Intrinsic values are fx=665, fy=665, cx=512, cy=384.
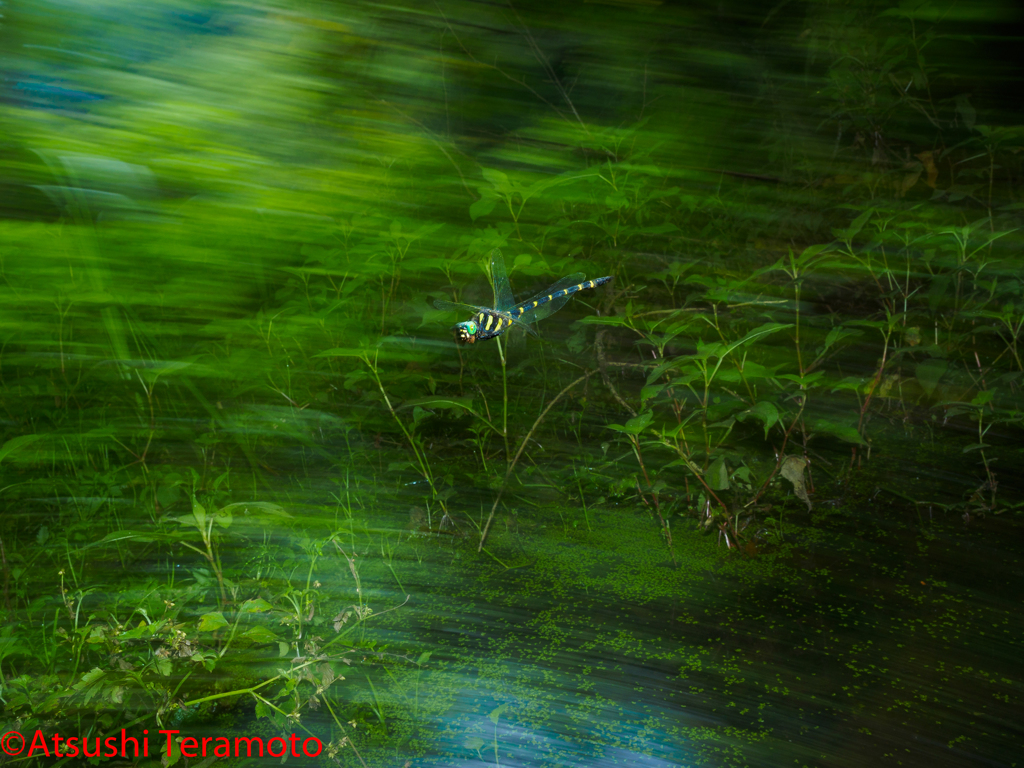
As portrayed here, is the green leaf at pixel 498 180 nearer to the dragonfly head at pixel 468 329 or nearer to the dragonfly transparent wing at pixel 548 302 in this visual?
the dragonfly transparent wing at pixel 548 302

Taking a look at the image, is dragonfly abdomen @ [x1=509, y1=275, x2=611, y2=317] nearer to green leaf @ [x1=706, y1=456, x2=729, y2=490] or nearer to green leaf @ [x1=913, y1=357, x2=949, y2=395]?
green leaf @ [x1=706, y1=456, x2=729, y2=490]

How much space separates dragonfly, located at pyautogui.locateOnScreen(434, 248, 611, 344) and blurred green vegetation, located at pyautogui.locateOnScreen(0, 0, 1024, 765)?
0.11 m

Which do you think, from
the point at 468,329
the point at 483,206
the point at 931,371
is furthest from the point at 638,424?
the point at 931,371

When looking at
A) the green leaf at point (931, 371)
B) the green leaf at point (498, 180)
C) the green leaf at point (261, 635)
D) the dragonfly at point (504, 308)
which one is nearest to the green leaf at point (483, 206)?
the green leaf at point (498, 180)

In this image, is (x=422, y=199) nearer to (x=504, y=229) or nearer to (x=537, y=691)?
(x=504, y=229)

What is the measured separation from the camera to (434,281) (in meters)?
1.14

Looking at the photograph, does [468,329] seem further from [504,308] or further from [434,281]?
[434,281]

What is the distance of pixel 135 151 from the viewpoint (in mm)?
665

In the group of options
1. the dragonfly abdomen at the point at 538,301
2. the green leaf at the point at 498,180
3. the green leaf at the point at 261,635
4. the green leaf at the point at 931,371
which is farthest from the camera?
the green leaf at the point at 931,371

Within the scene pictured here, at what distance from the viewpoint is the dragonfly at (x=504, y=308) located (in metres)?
0.73

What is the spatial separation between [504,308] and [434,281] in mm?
377

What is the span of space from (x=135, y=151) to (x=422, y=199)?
0.38 meters

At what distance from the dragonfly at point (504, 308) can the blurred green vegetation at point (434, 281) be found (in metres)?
0.11

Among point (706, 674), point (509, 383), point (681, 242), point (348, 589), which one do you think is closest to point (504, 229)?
point (509, 383)
